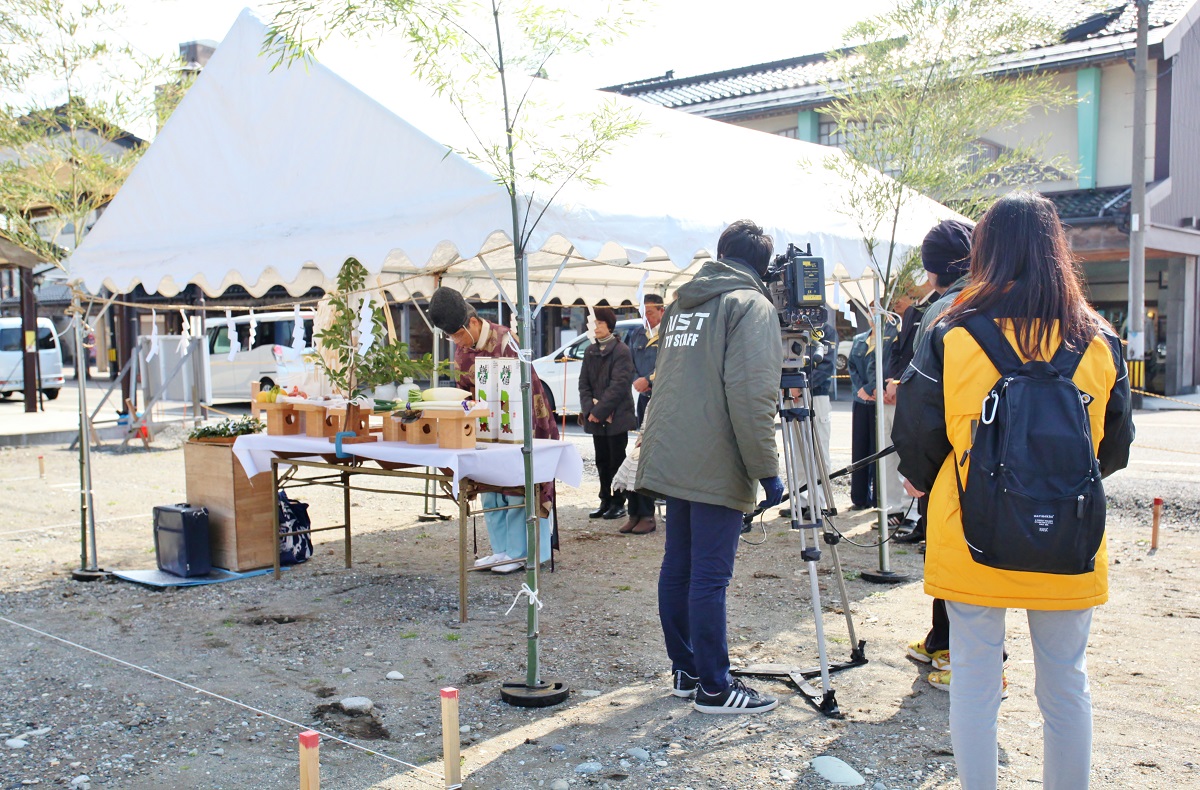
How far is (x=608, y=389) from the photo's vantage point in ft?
26.3

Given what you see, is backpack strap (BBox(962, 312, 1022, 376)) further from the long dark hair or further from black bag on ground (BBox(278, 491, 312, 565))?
black bag on ground (BBox(278, 491, 312, 565))

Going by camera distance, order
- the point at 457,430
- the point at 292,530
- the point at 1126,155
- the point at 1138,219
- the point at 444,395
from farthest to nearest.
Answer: the point at 1126,155
the point at 1138,219
the point at 292,530
the point at 444,395
the point at 457,430

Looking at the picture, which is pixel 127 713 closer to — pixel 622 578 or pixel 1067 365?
pixel 622 578

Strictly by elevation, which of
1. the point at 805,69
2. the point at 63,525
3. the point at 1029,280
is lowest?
the point at 63,525

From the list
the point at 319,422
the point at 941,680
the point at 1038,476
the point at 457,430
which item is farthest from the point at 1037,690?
the point at 319,422

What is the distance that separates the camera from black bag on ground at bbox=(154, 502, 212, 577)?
243 inches

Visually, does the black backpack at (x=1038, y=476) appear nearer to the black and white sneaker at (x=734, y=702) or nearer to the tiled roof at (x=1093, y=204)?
the black and white sneaker at (x=734, y=702)

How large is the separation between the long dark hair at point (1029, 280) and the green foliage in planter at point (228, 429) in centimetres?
508

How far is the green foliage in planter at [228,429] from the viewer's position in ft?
21.3

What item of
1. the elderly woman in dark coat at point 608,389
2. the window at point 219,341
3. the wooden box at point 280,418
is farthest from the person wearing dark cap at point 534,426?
the window at point 219,341

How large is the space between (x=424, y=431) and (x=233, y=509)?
160 cm

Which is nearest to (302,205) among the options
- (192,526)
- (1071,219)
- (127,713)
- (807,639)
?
(192,526)

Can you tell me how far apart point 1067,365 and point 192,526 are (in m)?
5.33

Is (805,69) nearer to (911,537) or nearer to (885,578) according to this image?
(911,537)
